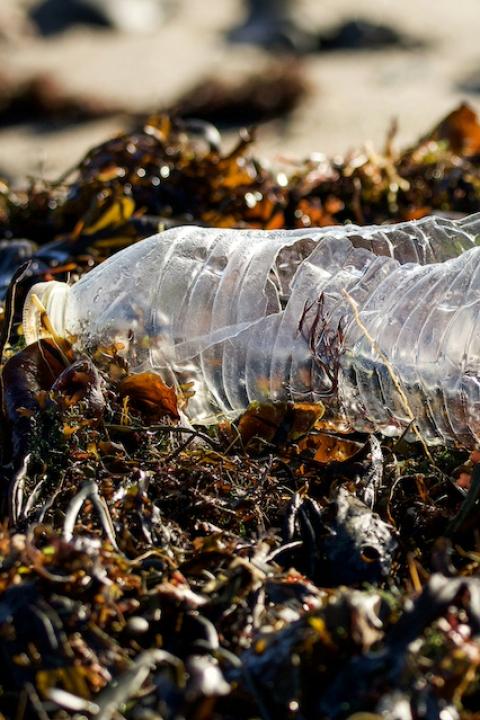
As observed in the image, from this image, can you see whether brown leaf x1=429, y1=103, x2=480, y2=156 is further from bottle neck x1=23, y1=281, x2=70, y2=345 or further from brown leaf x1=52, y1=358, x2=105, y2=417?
brown leaf x1=52, y1=358, x2=105, y2=417

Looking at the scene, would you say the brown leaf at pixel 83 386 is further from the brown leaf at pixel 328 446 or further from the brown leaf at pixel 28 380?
the brown leaf at pixel 328 446

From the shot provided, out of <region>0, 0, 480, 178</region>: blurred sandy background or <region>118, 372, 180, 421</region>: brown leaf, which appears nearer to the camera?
<region>118, 372, 180, 421</region>: brown leaf

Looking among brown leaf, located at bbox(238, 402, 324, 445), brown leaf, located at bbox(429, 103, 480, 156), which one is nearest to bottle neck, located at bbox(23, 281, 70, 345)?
brown leaf, located at bbox(238, 402, 324, 445)

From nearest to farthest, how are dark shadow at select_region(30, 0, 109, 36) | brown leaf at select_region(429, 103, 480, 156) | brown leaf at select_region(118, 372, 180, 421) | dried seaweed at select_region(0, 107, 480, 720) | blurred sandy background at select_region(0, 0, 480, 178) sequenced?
dried seaweed at select_region(0, 107, 480, 720), brown leaf at select_region(118, 372, 180, 421), brown leaf at select_region(429, 103, 480, 156), blurred sandy background at select_region(0, 0, 480, 178), dark shadow at select_region(30, 0, 109, 36)

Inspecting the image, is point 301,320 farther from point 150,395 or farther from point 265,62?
point 265,62

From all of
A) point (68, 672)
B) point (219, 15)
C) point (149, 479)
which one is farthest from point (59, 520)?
point (219, 15)

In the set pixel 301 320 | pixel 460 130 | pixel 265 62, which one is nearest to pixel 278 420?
pixel 301 320
